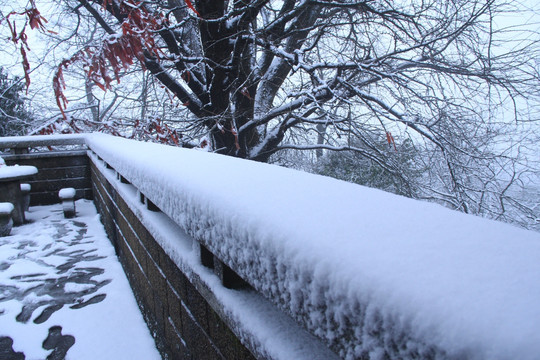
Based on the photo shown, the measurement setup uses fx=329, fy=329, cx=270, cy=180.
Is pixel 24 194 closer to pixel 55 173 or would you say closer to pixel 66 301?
pixel 55 173

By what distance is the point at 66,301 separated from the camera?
2.66 m

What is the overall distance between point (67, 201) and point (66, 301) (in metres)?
2.49

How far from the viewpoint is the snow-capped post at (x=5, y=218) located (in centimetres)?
393

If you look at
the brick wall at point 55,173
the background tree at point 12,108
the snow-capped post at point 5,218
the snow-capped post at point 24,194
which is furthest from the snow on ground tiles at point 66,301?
the background tree at point 12,108

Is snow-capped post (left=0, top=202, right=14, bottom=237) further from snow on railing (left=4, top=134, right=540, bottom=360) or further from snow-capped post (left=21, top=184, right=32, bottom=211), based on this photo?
snow on railing (left=4, top=134, right=540, bottom=360)

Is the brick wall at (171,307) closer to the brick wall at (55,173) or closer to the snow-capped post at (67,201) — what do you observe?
the snow-capped post at (67,201)

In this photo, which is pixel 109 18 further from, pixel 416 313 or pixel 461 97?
pixel 416 313

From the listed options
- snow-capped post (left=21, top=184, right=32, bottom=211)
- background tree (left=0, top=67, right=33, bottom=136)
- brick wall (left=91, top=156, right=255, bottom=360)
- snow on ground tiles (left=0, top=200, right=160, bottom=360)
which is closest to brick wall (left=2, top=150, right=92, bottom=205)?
snow-capped post (left=21, top=184, right=32, bottom=211)

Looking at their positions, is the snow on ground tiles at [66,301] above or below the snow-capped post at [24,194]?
below

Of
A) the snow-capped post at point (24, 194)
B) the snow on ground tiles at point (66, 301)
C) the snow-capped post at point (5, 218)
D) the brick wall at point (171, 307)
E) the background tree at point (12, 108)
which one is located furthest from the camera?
the background tree at point (12, 108)

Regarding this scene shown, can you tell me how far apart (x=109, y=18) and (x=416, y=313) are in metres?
10.2

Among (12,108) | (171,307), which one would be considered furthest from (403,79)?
(12,108)

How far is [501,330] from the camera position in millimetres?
319

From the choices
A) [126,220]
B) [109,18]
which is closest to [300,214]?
[126,220]
